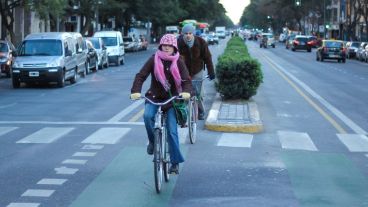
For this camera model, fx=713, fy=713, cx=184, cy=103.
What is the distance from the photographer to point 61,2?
3638 centimetres

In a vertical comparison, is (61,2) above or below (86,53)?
above

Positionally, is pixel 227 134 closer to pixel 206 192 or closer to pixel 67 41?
pixel 206 192

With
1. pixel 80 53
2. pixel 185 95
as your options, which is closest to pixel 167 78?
pixel 185 95

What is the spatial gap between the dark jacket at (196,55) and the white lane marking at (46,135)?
8.48 feet

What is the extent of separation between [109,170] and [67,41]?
56.9 feet

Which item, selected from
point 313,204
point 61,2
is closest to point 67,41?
point 61,2

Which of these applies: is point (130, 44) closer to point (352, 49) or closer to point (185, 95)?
point (352, 49)

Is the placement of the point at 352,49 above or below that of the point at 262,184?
above

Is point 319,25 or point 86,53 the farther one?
point 319,25

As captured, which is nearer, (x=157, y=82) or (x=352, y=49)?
(x=157, y=82)

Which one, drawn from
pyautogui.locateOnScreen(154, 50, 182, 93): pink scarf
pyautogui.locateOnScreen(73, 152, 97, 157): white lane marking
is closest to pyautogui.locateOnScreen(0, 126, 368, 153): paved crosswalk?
pyautogui.locateOnScreen(73, 152, 97, 157): white lane marking

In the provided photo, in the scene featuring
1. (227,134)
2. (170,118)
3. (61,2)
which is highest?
(61,2)

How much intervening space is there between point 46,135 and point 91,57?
20.9m

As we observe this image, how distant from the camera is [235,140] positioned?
39.8 feet
